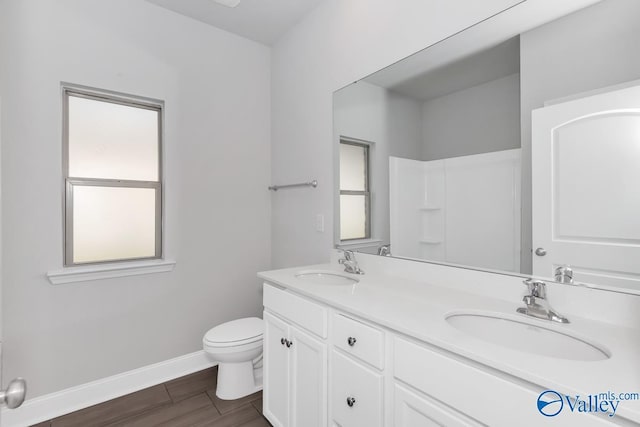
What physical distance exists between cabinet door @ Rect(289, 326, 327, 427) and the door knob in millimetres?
894

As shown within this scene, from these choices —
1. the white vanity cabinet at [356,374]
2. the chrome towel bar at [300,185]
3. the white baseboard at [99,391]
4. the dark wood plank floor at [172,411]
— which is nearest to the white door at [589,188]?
the white vanity cabinet at [356,374]

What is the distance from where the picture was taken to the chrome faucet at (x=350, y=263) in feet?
5.72

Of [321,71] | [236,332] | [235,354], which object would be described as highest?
[321,71]

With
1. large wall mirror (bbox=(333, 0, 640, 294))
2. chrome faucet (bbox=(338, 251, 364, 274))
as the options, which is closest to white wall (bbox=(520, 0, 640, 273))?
large wall mirror (bbox=(333, 0, 640, 294))

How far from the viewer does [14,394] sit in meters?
0.61

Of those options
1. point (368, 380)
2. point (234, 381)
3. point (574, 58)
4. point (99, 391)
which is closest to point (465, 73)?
point (574, 58)

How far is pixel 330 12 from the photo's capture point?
2.05 m

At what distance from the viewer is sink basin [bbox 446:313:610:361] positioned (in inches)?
32.9

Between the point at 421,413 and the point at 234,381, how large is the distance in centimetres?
148

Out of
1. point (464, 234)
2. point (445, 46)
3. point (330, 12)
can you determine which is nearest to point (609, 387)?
point (464, 234)

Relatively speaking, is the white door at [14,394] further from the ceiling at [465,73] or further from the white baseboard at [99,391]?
the ceiling at [465,73]

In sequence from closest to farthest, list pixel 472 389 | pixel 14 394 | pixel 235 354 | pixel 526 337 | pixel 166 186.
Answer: pixel 14 394
pixel 472 389
pixel 526 337
pixel 235 354
pixel 166 186

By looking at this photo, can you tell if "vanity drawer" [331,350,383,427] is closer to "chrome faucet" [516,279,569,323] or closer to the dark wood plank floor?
Answer: "chrome faucet" [516,279,569,323]

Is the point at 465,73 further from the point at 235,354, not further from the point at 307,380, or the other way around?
the point at 235,354
